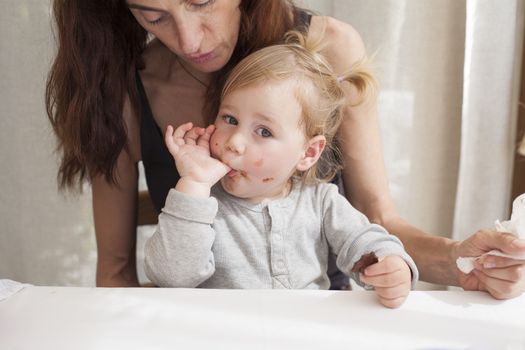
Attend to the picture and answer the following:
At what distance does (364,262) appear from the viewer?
3.23ft

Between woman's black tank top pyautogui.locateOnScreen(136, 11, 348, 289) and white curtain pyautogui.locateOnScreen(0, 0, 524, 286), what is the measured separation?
0.47 metres

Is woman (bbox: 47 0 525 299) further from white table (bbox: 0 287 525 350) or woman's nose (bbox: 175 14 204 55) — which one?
white table (bbox: 0 287 525 350)

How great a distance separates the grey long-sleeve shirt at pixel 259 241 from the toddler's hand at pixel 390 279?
0.11 feet

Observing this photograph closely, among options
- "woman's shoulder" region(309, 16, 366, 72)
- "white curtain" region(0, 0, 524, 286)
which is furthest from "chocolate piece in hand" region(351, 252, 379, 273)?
"white curtain" region(0, 0, 524, 286)

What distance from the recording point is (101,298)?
0.84 meters

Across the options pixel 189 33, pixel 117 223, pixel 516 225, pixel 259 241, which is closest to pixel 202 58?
pixel 189 33

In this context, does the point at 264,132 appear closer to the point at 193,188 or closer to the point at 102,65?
the point at 193,188

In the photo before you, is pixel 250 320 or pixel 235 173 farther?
pixel 235 173

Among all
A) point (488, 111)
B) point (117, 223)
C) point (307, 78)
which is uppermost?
point (307, 78)

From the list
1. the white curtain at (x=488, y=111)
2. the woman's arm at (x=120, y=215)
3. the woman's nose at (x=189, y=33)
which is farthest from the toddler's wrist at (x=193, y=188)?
the white curtain at (x=488, y=111)

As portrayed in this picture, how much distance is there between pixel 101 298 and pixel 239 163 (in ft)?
0.97

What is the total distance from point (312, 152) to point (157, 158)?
362 mm

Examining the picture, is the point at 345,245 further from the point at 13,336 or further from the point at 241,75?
the point at 13,336

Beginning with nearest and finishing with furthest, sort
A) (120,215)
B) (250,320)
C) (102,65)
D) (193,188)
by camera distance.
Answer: (250,320) < (193,188) < (102,65) < (120,215)
